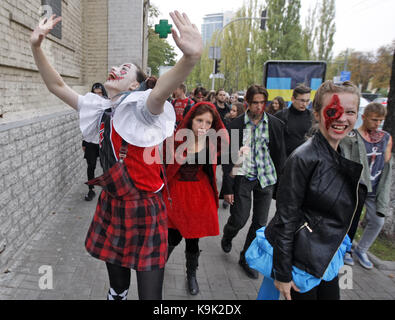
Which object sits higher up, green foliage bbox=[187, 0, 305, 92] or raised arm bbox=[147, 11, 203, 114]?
green foliage bbox=[187, 0, 305, 92]

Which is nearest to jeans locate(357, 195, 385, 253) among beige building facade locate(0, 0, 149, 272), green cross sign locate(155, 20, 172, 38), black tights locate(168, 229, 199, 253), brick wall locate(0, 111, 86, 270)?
black tights locate(168, 229, 199, 253)

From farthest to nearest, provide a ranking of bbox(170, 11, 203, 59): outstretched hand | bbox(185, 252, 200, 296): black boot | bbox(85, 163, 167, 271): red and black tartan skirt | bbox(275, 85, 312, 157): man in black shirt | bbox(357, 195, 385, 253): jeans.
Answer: bbox(275, 85, 312, 157): man in black shirt, bbox(357, 195, 385, 253): jeans, bbox(185, 252, 200, 296): black boot, bbox(85, 163, 167, 271): red and black tartan skirt, bbox(170, 11, 203, 59): outstretched hand

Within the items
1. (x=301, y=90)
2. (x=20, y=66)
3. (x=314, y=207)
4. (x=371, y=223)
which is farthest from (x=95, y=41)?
(x=314, y=207)

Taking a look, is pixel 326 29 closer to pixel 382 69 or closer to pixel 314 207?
pixel 382 69

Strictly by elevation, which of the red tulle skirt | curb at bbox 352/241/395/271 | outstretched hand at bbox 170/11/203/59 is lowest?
curb at bbox 352/241/395/271

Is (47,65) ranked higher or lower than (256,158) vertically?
higher

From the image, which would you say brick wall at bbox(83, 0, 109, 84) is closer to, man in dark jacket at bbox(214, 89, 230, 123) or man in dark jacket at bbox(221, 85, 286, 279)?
man in dark jacket at bbox(214, 89, 230, 123)

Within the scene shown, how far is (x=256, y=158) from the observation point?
3.67 m

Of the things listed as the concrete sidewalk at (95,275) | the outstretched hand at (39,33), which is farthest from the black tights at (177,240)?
the outstretched hand at (39,33)

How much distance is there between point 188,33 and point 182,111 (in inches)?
211

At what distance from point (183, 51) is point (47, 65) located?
46.2 inches

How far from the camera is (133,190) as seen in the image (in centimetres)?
194

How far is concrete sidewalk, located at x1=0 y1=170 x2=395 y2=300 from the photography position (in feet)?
10.1

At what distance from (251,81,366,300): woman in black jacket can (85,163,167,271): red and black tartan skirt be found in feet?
2.46
